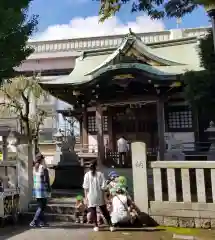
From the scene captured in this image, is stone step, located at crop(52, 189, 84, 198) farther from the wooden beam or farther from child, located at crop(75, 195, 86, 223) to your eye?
the wooden beam

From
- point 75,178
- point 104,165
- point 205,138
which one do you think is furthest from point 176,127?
point 75,178

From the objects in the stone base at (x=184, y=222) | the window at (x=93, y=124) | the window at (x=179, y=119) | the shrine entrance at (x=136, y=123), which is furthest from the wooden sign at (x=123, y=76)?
the stone base at (x=184, y=222)

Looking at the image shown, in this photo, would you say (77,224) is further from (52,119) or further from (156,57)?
(52,119)

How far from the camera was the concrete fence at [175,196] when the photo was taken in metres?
8.33

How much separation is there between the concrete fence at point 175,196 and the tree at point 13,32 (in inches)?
178

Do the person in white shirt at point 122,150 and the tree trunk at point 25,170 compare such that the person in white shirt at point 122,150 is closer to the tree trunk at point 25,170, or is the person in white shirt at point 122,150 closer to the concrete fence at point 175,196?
the tree trunk at point 25,170

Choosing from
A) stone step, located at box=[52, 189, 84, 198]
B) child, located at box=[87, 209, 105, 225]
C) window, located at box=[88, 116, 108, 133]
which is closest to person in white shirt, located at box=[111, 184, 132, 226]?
child, located at box=[87, 209, 105, 225]

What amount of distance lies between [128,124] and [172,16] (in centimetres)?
749

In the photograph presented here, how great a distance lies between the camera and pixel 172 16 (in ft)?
31.0

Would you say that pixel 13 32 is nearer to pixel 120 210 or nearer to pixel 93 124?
pixel 120 210

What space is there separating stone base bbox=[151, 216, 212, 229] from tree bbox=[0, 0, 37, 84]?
597 centimetres

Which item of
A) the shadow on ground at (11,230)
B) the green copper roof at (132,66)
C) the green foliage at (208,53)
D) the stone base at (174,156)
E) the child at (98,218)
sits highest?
the green copper roof at (132,66)

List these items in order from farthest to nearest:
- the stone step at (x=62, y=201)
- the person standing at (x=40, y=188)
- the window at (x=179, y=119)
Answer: the window at (x=179, y=119)
the stone step at (x=62, y=201)
the person standing at (x=40, y=188)

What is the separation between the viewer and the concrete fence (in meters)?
8.33
